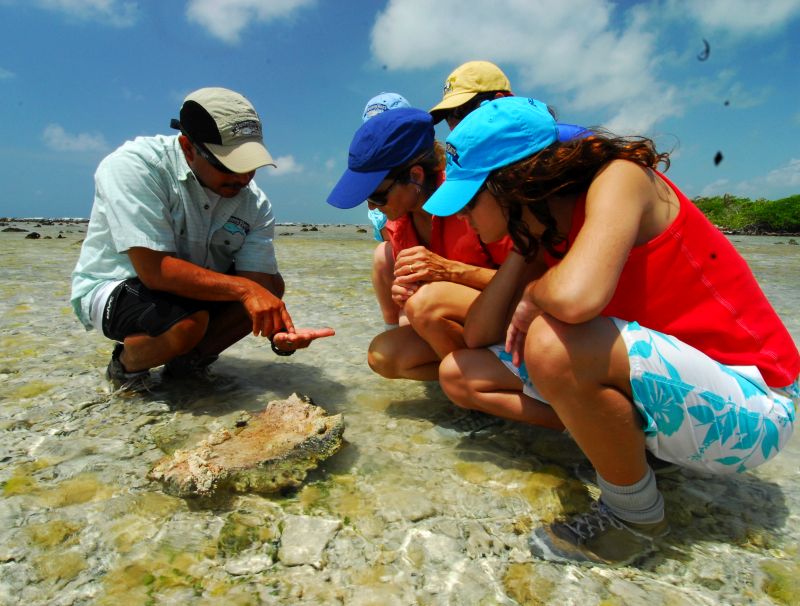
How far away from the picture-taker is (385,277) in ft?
10.5

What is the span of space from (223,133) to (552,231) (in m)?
1.59

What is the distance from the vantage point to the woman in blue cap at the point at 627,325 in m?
1.61

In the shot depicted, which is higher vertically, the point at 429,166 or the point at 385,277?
the point at 429,166

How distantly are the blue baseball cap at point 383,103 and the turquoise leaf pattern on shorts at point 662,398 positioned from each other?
280 cm

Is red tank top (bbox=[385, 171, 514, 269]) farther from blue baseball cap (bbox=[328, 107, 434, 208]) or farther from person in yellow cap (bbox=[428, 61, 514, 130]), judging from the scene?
person in yellow cap (bbox=[428, 61, 514, 130])

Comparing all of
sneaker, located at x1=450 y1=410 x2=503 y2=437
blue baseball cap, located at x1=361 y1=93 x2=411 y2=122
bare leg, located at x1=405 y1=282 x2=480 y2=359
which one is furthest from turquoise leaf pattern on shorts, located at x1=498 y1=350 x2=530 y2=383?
blue baseball cap, located at x1=361 y1=93 x2=411 y2=122

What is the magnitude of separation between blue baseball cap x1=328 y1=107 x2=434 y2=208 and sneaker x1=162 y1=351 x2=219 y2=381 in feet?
4.07

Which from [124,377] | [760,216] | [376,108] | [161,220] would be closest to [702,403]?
[161,220]

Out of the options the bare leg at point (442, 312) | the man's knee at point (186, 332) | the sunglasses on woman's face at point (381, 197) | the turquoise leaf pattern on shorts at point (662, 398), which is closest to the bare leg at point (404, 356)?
the bare leg at point (442, 312)

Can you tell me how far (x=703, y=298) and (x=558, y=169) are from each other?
0.60 meters

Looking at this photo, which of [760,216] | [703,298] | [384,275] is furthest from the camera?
[760,216]

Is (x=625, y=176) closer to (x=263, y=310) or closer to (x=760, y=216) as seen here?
(x=263, y=310)

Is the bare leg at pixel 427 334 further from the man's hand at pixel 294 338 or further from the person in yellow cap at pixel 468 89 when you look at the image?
the person in yellow cap at pixel 468 89

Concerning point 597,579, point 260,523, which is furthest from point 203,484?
point 597,579
